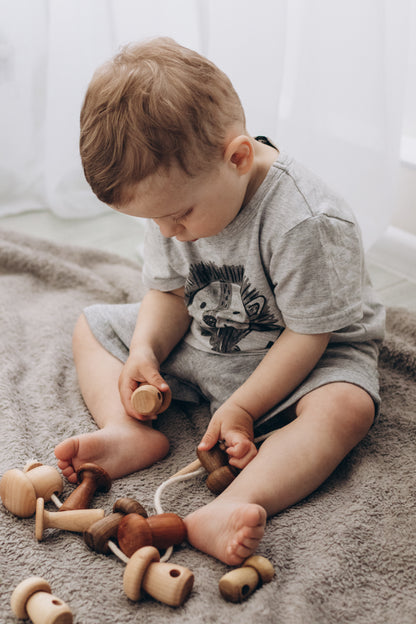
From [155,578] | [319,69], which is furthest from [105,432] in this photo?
[319,69]

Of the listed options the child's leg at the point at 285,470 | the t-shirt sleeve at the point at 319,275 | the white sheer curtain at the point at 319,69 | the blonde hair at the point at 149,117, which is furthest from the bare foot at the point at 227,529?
the white sheer curtain at the point at 319,69

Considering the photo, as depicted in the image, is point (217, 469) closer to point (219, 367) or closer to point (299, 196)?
point (219, 367)

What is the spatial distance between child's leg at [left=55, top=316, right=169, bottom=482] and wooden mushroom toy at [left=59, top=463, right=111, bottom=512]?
26mm

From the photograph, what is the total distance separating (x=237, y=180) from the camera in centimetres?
75

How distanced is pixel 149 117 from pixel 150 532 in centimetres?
Answer: 40

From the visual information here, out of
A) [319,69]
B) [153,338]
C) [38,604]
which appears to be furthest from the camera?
[319,69]

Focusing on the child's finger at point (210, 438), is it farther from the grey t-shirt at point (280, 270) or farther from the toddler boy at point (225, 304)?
the grey t-shirt at point (280, 270)

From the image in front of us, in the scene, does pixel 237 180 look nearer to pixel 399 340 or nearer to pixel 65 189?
pixel 399 340

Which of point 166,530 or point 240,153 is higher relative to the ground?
point 240,153

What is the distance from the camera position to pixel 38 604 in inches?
22.8

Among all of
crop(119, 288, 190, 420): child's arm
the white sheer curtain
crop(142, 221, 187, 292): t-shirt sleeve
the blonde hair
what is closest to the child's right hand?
crop(119, 288, 190, 420): child's arm

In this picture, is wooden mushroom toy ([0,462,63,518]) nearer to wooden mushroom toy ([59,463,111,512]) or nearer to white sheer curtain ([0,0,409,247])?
wooden mushroom toy ([59,463,111,512])

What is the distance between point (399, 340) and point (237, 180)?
411 mm

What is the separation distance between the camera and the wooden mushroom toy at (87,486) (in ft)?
2.36
